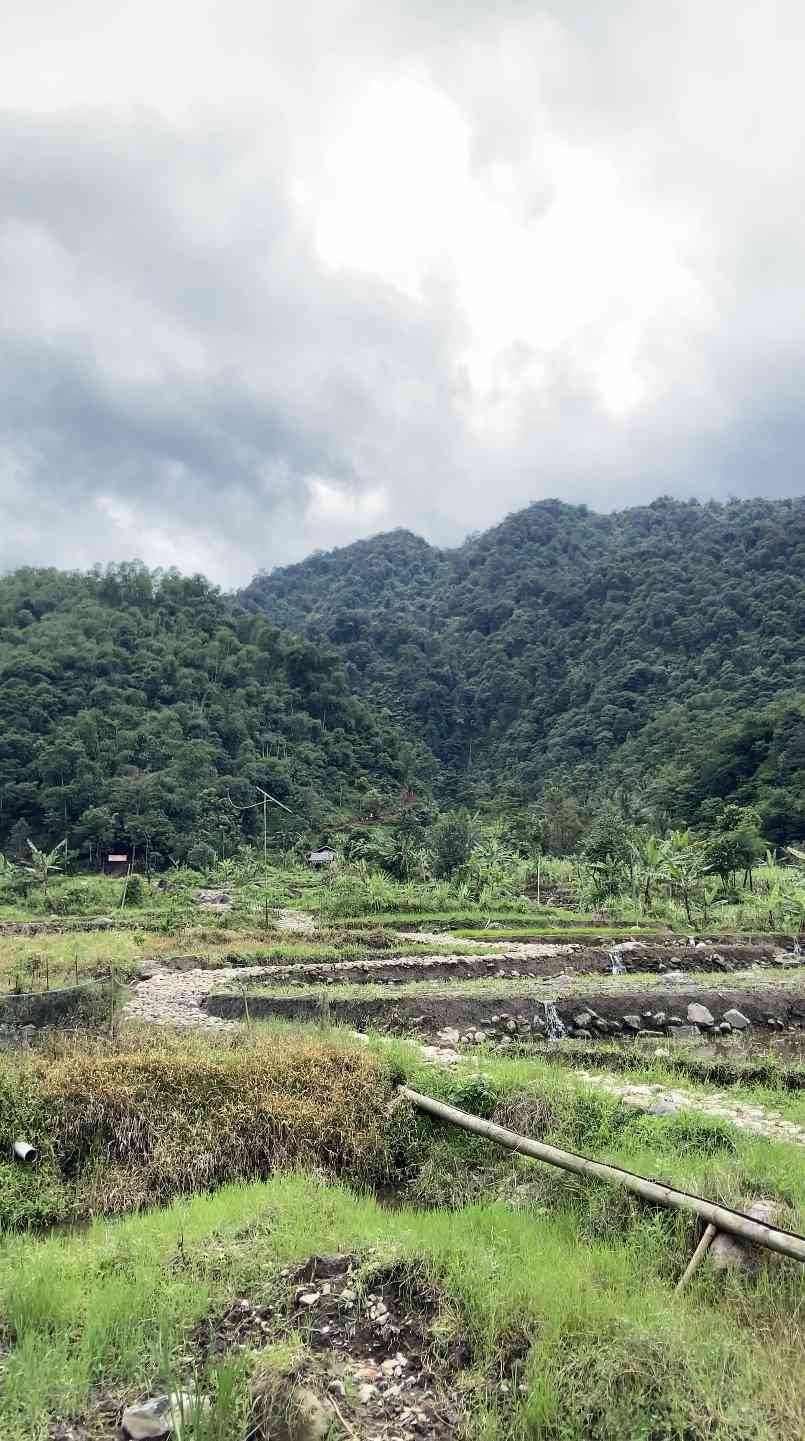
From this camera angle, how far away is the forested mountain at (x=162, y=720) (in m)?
65.1

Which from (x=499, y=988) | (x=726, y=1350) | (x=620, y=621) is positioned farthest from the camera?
(x=620, y=621)

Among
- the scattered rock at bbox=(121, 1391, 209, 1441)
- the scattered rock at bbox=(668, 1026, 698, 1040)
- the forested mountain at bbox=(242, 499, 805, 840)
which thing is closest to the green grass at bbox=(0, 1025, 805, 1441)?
the scattered rock at bbox=(121, 1391, 209, 1441)

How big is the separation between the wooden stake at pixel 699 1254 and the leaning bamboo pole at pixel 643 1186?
0.05 m

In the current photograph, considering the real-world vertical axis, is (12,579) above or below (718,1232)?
above

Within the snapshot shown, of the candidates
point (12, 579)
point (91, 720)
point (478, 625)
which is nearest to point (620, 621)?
point (478, 625)

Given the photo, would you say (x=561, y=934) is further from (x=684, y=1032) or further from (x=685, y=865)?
(x=684, y=1032)

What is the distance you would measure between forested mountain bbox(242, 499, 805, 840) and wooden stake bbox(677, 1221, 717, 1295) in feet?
184

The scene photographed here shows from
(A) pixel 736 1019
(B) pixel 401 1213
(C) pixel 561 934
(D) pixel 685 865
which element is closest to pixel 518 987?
(A) pixel 736 1019

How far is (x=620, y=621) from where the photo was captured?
344 feet

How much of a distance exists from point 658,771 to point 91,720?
163 feet

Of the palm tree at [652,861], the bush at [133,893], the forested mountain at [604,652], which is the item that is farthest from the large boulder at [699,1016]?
the forested mountain at [604,652]

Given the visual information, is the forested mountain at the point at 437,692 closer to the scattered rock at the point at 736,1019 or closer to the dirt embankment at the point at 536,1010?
the dirt embankment at the point at 536,1010

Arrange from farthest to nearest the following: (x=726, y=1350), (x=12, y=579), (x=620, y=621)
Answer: (x=620, y=621), (x=12, y=579), (x=726, y=1350)

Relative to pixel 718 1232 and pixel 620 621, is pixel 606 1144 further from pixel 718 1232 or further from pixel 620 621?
pixel 620 621
